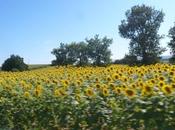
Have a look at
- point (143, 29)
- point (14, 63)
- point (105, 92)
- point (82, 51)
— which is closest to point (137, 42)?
point (143, 29)

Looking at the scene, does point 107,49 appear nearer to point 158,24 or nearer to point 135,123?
point 158,24

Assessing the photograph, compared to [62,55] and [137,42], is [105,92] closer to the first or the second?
[62,55]

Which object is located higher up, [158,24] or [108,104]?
[158,24]

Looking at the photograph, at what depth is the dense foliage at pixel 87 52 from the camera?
48.5 metres

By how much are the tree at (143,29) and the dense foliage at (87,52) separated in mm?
7050

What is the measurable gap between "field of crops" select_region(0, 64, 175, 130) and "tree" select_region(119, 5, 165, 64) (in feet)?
158

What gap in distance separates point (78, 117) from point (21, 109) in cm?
222

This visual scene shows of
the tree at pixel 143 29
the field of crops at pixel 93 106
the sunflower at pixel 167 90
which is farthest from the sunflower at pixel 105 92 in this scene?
the tree at pixel 143 29

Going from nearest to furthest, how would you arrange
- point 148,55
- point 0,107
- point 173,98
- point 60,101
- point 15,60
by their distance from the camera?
point 173,98 < point 60,101 < point 0,107 < point 15,60 < point 148,55

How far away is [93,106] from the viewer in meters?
8.37

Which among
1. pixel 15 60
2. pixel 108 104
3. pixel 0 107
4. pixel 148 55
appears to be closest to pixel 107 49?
pixel 148 55

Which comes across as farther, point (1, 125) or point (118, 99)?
point (1, 125)

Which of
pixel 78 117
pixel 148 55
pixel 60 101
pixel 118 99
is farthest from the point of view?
pixel 148 55

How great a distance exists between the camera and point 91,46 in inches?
2030
